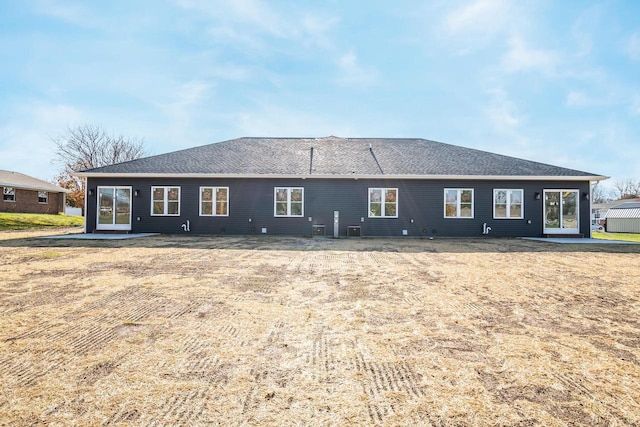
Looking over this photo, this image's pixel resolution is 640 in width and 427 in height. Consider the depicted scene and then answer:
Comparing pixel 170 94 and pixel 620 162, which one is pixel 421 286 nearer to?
pixel 170 94

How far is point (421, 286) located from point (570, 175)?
13.6m

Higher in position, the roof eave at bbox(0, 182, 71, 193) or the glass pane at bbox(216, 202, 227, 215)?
the roof eave at bbox(0, 182, 71, 193)

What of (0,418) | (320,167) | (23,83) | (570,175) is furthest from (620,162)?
(23,83)

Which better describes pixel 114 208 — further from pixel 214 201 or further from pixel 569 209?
pixel 569 209

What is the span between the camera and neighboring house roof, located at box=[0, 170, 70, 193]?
1033 inches

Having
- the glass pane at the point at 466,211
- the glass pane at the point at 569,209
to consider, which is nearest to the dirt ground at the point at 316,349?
the glass pane at the point at 466,211

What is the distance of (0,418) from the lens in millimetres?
1791

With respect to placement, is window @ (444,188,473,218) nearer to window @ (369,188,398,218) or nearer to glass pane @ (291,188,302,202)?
window @ (369,188,398,218)

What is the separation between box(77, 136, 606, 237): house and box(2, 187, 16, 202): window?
1975 centimetres

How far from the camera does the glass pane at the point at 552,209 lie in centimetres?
1448

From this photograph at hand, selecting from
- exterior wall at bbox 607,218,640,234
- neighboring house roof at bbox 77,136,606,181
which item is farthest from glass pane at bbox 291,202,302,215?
exterior wall at bbox 607,218,640,234

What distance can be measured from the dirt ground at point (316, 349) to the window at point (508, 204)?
9.19m

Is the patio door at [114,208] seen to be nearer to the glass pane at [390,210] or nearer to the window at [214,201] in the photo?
the window at [214,201]

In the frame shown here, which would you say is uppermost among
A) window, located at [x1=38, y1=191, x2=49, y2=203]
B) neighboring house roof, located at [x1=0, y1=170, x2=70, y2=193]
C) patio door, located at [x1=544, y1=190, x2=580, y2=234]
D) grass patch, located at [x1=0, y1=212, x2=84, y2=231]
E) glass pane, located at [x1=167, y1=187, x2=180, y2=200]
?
neighboring house roof, located at [x1=0, y1=170, x2=70, y2=193]
